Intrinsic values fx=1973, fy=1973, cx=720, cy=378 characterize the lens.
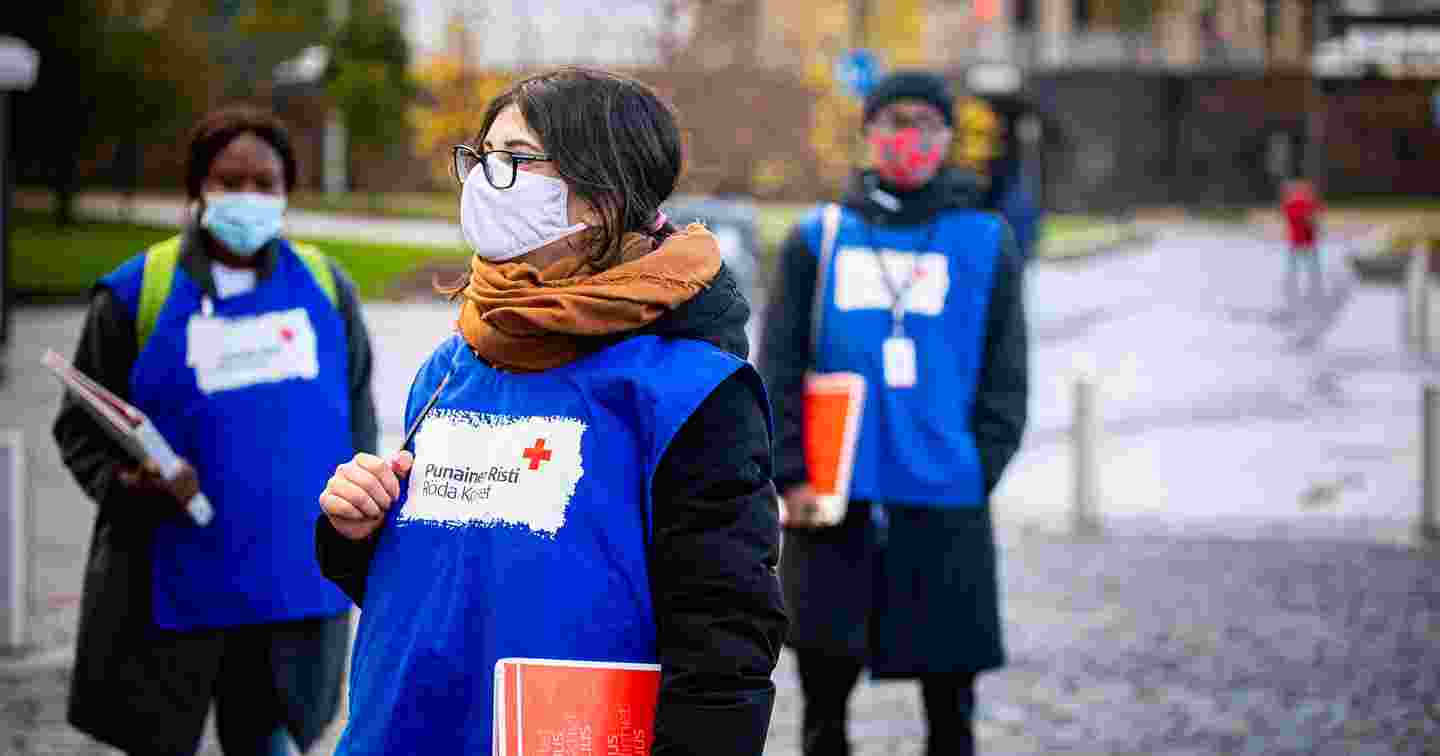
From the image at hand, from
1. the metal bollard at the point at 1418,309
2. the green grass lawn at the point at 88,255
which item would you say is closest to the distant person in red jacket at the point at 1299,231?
the metal bollard at the point at 1418,309

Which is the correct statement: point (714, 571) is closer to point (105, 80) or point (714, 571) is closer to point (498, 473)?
point (498, 473)

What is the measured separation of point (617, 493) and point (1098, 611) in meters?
6.35

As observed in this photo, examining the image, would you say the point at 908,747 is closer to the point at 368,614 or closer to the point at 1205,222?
the point at 368,614

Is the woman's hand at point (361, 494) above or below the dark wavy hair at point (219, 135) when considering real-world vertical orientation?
below

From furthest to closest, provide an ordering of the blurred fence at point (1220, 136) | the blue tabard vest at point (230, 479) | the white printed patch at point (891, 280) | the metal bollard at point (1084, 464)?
the blurred fence at point (1220, 136) < the metal bollard at point (1084, 464) < the white printed patch at point (891, 280) < the blue tabard vest at point (230, 479)

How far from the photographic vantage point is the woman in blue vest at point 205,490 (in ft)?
14.3

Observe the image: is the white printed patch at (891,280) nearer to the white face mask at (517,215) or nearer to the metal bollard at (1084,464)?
the white face mask at (517,215)

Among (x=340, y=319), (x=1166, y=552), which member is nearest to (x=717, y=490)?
(x=340, y=319)

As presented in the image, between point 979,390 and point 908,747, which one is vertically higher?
point 979,390

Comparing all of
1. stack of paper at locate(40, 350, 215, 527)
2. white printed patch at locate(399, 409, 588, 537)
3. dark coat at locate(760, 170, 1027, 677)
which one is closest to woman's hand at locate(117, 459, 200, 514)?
stack of paper at locate(40, 350, 215, 527)

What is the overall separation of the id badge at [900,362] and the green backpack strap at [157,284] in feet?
4.60

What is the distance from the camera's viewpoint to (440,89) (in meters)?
37.3

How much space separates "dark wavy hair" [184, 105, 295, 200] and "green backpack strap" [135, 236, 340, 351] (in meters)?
0.16

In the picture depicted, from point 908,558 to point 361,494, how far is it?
2.63 meters
